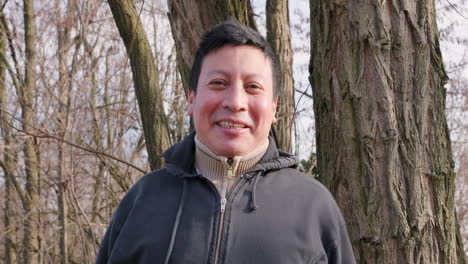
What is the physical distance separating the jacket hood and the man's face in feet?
0.26

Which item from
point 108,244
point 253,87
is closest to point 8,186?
point 108,244

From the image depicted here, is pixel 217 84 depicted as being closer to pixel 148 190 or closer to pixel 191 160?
pixel 191 160

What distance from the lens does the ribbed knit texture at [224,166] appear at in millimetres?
2090

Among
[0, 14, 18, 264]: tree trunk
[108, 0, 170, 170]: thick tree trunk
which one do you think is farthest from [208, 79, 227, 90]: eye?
[0, 14, 18, 264]: tree trunk

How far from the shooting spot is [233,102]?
6.61ft

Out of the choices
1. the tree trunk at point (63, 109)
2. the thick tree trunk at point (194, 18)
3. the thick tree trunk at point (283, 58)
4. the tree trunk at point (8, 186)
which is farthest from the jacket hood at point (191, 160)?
the tree trunk at point (8, 186)

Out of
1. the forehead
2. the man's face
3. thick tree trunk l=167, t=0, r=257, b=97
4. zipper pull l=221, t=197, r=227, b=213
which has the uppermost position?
thick tree trunk l=167, t=0, r=257, b=97

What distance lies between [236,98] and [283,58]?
3036mm

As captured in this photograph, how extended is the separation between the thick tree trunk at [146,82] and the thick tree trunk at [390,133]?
2.23 metres

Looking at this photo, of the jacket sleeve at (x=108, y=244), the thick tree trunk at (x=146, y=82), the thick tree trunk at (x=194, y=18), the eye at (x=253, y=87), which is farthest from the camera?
the thick tree trunk at (x=146, y=82)

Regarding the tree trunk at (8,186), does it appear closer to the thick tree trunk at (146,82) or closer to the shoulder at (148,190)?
the thick tree trunk at (146,82)

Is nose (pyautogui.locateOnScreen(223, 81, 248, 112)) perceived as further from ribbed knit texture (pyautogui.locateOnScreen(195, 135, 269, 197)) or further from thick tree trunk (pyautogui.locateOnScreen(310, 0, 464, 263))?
thick tree trunk (pyautogui.locateOnScreen(310, 0, 464, 263))

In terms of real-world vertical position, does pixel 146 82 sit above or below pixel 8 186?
above

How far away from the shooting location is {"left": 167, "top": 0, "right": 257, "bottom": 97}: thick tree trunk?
11.5ft
